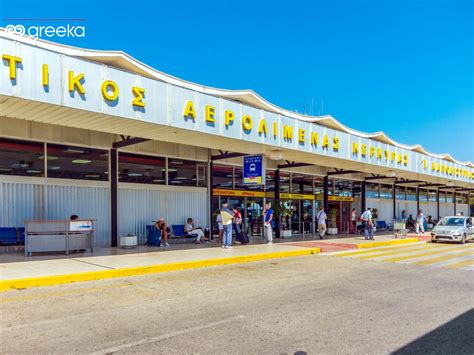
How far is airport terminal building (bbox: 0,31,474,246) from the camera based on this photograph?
10344 mm

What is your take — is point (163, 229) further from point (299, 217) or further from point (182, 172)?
point (299, 217)

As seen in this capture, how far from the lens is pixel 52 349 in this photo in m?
4.82

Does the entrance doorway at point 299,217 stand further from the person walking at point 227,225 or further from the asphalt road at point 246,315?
the asphalt road at point 246,315

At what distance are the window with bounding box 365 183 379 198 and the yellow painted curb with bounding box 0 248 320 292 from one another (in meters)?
16.9

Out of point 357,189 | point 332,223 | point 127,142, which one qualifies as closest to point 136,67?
point 127,142

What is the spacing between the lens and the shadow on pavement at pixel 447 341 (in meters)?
4.92

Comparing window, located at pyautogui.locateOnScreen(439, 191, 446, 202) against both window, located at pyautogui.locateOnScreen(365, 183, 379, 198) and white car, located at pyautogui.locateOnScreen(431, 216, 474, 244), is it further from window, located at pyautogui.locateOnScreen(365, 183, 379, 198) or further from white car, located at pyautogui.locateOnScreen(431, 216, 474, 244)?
white car, located at pyautogui.locateOnScreen(431, 216, 474, 244)

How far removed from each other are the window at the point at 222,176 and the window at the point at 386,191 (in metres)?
15.8

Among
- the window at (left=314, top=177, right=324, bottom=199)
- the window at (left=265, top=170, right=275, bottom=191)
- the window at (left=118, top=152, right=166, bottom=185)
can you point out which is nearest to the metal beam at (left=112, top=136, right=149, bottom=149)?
the window at (left=118, top=152, right=166, bottom=185)

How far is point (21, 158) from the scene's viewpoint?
44.2 ft

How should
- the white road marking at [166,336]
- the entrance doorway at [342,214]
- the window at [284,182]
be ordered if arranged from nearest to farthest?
the white road marking at [166,336] → the window at [284,182] → the entrance doorway at [342,214]

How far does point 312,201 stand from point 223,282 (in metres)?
17.0

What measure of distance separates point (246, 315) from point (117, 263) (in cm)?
587

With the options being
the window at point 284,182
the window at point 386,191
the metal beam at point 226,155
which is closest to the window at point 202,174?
the metal beam at point 226,155
